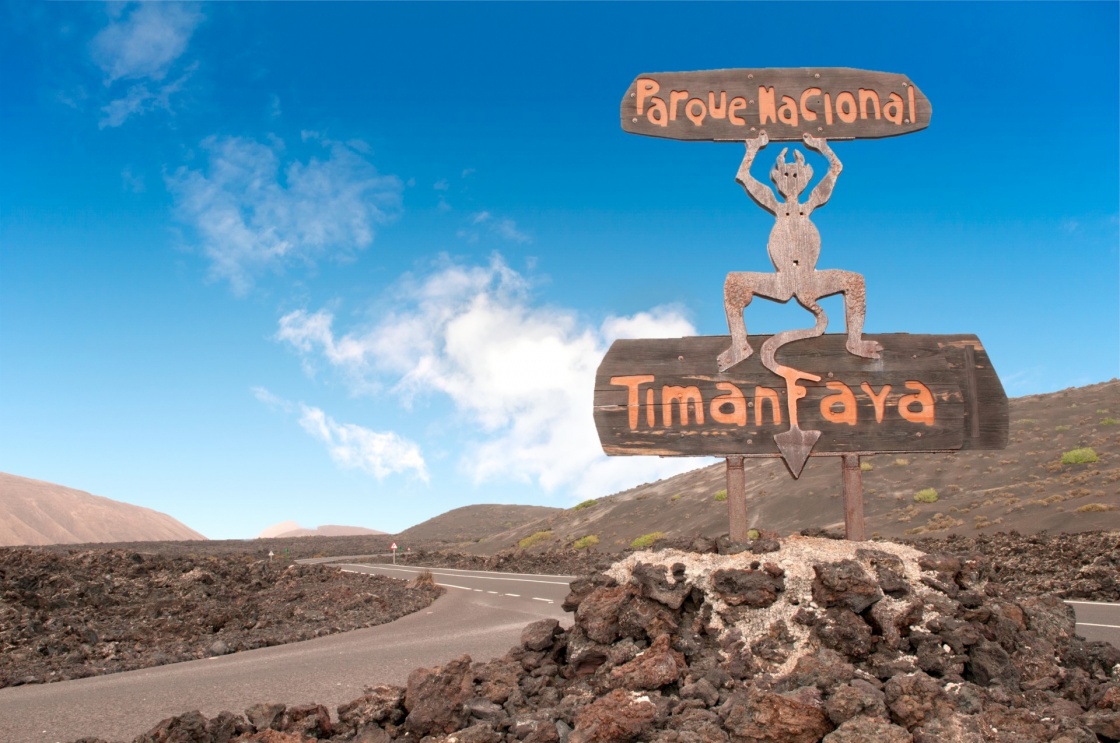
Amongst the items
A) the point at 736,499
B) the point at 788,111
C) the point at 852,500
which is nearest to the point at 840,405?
the point at 852,500

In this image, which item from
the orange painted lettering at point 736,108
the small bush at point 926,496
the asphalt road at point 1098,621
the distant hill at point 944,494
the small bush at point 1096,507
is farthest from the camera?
the small bush at point 926,496

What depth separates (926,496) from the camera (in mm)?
30203

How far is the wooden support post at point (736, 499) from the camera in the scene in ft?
21.2

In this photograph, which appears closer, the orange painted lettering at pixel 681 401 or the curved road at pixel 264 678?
the curved road at pixel 264 678

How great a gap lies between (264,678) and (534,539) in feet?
123

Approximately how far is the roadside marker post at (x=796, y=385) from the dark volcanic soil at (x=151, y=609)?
7.65 metres

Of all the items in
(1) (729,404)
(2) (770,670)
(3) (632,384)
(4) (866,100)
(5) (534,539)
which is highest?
(4) (866,100)

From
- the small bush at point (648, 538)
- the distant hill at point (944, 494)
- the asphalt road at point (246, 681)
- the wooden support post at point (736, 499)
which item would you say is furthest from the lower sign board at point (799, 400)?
the small bush at point (648, 538)

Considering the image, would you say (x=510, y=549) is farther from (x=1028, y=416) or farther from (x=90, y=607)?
(x=90, y=607)

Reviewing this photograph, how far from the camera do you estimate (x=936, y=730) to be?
13.0ft

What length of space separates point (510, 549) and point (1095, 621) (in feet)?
125

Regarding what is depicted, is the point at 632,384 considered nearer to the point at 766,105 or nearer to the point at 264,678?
the point at 766,105

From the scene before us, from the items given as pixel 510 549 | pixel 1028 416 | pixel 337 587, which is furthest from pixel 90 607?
Answer: pixel 1028 416

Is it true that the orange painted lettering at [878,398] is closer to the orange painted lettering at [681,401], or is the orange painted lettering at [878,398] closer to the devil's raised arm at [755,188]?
the orange painted lettering at [681,401]
